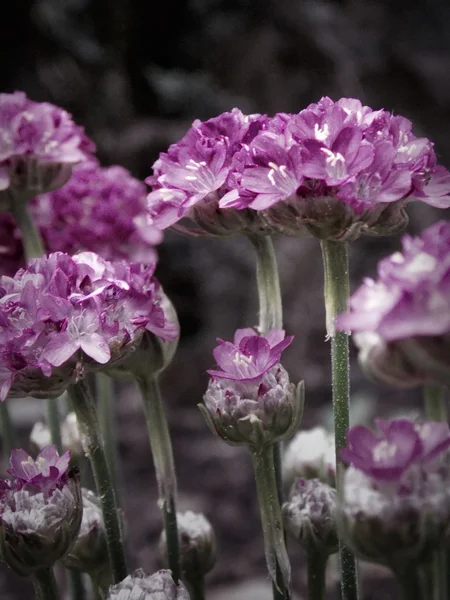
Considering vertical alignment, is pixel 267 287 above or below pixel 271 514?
above

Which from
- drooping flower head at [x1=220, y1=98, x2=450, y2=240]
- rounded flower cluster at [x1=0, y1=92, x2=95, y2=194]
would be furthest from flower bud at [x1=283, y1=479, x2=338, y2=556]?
rounded flower cluster at [x1=0, y1=92, x2=95, y2=194]

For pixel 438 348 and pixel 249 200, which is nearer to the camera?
pixel 438 348

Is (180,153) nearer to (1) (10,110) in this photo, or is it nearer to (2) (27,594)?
(1) (10,110)

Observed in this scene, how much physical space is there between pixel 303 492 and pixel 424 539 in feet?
0.77

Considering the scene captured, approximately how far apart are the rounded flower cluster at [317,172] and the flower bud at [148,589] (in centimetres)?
26

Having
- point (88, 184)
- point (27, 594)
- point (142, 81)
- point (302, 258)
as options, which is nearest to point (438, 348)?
point (88, 184)

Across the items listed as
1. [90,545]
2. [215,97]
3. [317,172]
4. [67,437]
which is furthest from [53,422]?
[215,97]

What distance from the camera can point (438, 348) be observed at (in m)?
0.39

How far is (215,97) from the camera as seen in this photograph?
1.89 meters

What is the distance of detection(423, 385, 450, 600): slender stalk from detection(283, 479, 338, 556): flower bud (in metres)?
0.14

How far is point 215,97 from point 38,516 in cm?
151

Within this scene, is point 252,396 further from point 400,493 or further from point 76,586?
A: point 76,586

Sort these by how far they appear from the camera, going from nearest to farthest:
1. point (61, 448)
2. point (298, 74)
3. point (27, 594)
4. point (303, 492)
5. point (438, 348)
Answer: point (438, 348)
point (303, 492)
point (61, 448)
point (27, 594)
point (298, 74)

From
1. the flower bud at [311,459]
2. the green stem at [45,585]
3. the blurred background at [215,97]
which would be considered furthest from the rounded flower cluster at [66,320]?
the blurred background at [215,97]
